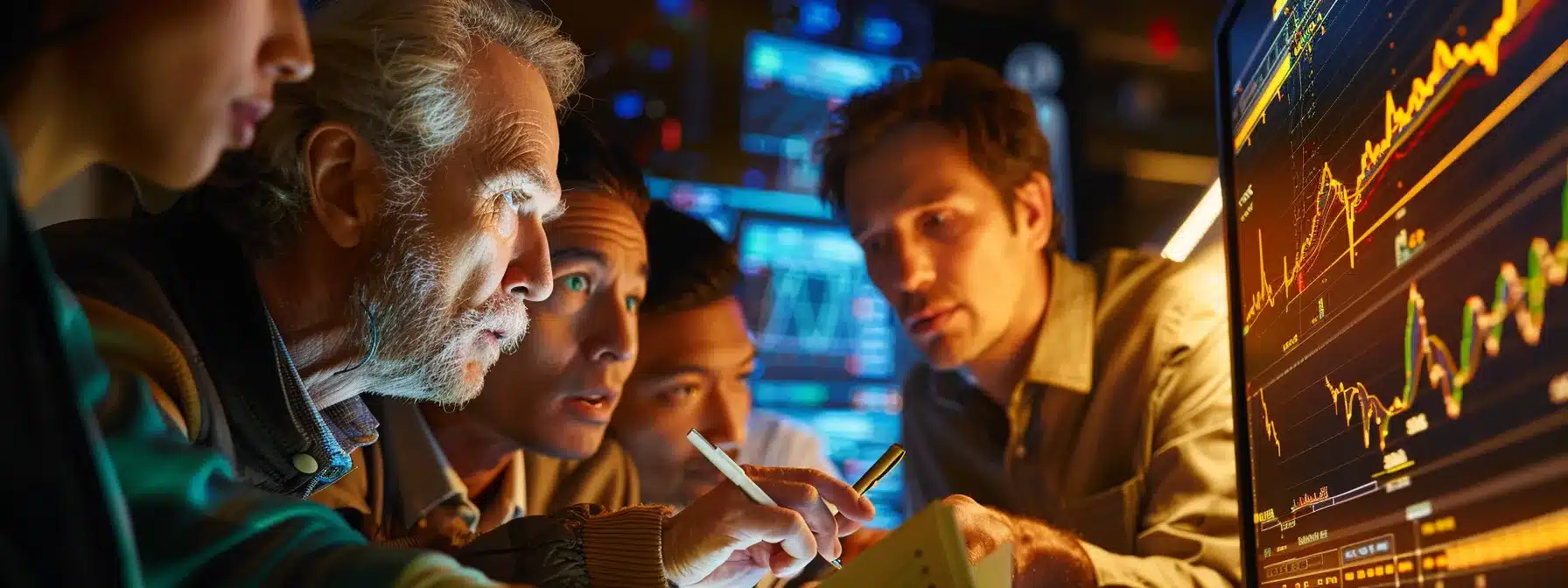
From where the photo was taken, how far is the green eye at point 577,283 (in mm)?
1489

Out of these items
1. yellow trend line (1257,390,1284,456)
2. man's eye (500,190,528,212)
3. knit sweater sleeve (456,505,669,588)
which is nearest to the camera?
yellow trend line (1257,390,1284,456)

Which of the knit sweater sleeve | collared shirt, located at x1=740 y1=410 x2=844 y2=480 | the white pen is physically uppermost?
the white pen

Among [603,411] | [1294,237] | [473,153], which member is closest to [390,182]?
[473,153]

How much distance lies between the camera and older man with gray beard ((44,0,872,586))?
106 cm

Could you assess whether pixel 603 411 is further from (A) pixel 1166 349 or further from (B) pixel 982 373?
(A) pixel 1166 349

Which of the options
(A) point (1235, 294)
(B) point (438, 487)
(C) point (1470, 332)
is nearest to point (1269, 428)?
(A) point (1235, 294)

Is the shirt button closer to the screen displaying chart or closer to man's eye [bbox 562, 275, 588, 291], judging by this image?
man's eye [bbox 562, 275, 588, 291]

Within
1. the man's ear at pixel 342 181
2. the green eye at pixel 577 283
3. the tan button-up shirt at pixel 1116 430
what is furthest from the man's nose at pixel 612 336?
the tan button-up shirt at pixel 1116 430

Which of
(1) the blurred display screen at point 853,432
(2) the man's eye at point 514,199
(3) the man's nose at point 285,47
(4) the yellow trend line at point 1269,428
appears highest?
(3) the man's nose at point 285,47

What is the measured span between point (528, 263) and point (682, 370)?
0.41 meters

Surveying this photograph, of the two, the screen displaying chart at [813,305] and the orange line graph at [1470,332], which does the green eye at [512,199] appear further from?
the orange line graph at [1470,332]

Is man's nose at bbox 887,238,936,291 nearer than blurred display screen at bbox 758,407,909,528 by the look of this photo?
Yes

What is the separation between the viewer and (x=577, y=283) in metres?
1.50

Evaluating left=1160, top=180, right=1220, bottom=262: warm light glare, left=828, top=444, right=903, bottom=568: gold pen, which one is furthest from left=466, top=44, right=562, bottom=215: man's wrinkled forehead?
left=1160, top=180, right=1220, bottom=262: warm light glare
